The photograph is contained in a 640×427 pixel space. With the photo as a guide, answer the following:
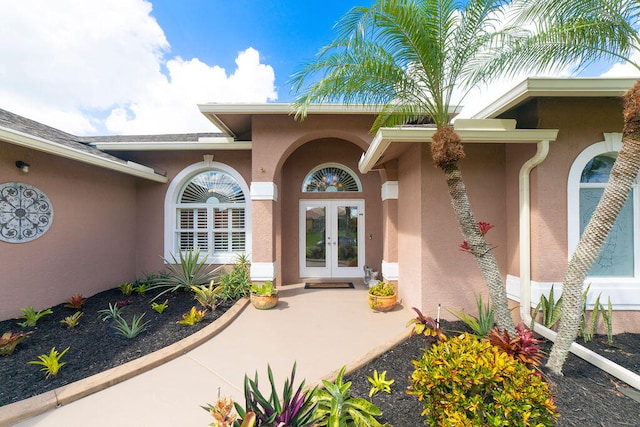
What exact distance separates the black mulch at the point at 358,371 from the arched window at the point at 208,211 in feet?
8.18

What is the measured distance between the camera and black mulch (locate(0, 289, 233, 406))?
10.6ft

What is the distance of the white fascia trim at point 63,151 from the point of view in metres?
4.32

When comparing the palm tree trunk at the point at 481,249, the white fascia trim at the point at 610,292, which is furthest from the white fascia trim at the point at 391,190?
the white fascia trim at the point at 610,292

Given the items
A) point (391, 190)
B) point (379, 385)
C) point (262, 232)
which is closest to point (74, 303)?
point (262, 232)

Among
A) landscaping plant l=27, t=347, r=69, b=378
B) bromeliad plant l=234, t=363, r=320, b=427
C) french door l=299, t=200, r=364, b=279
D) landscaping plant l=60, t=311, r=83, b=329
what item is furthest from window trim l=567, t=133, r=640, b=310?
landscaping plant l=60, t=311, r=83, b=329

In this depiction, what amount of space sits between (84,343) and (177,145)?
5.03m

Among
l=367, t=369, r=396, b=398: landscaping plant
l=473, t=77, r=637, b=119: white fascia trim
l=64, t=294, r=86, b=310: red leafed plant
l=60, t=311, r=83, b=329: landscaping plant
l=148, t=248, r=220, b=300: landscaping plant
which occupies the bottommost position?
l=367, t=369, r=396, b=398: landscaping plant

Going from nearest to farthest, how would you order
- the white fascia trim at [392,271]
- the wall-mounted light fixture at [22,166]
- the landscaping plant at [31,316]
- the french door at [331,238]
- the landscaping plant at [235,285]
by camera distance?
the landscaping plant at [31,316] < the wall-mounted light fixture at [22,166] < the landscaping plant at [235,285] < the white fascia trim at [392,271] < the french door at [331,238]

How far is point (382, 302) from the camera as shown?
5.24 meters

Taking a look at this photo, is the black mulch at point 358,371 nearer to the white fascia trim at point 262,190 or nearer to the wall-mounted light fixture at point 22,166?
the white fascia trim at point 262,190

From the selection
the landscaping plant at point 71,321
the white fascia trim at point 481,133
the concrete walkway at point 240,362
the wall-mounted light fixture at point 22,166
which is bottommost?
the concrete walkway at point 240,362

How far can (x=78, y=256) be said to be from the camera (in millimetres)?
5895

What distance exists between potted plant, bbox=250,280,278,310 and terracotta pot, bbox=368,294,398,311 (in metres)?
2.18

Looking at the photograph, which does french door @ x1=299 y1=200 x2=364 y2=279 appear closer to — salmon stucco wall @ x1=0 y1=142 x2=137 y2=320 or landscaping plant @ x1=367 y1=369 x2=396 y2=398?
landscaping plant @ x1=367 y1=369 x2=396 y2=398
